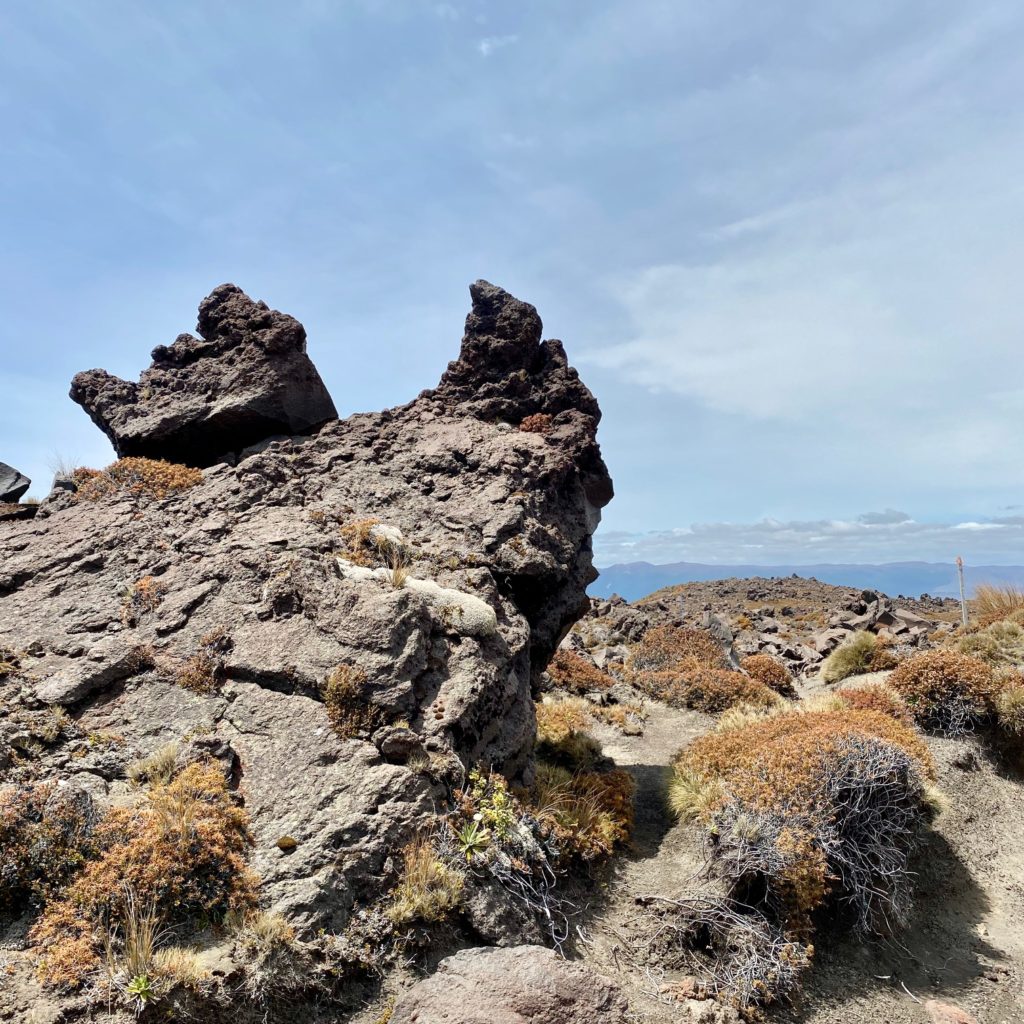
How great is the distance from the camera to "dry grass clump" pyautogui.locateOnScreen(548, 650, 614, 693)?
1756cm

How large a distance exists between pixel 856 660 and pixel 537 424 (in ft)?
39.8

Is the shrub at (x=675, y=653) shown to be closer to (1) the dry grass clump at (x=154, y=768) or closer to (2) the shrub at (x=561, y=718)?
(2) the shrub at (x=561, y=718)

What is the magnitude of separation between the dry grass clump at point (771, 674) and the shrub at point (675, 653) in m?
0.83

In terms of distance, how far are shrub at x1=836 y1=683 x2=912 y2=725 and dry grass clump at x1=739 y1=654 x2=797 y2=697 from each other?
5310 mm

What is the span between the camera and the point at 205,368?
12750 millimetres

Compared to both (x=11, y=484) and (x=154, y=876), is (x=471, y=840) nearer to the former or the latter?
(x=154, y=876)

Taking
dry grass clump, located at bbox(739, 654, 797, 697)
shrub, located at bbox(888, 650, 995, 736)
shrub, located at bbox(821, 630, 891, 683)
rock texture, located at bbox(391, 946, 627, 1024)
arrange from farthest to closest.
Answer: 1. dry grass clump, located at bbox(739, 654, 797, 697)
2. shrub, located at bbox(821, 630, 891, 683)
3. shrub, located at bbox(888, 650, 995, 736)
4. rock texture, located at bbox(391, 946, 627, 1024)

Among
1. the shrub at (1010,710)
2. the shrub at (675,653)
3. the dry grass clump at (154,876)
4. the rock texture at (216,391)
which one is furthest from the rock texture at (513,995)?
the shrub at (675,653)

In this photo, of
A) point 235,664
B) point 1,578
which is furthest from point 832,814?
point 1,578

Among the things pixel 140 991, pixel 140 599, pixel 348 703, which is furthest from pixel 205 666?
pixel 140 991

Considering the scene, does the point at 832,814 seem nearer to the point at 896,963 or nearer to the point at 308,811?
the point at 896,963

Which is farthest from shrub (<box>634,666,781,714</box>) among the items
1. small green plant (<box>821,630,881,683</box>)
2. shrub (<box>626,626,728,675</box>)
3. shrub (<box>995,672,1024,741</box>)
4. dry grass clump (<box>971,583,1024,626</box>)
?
dry grass clump (<box>971,583,1024,626</box>)

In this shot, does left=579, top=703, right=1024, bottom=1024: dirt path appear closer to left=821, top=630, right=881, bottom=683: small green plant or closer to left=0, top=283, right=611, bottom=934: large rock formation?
left=0, top=283, right=611, bottom=934: large rock formation

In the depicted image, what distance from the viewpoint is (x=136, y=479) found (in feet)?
36.1
